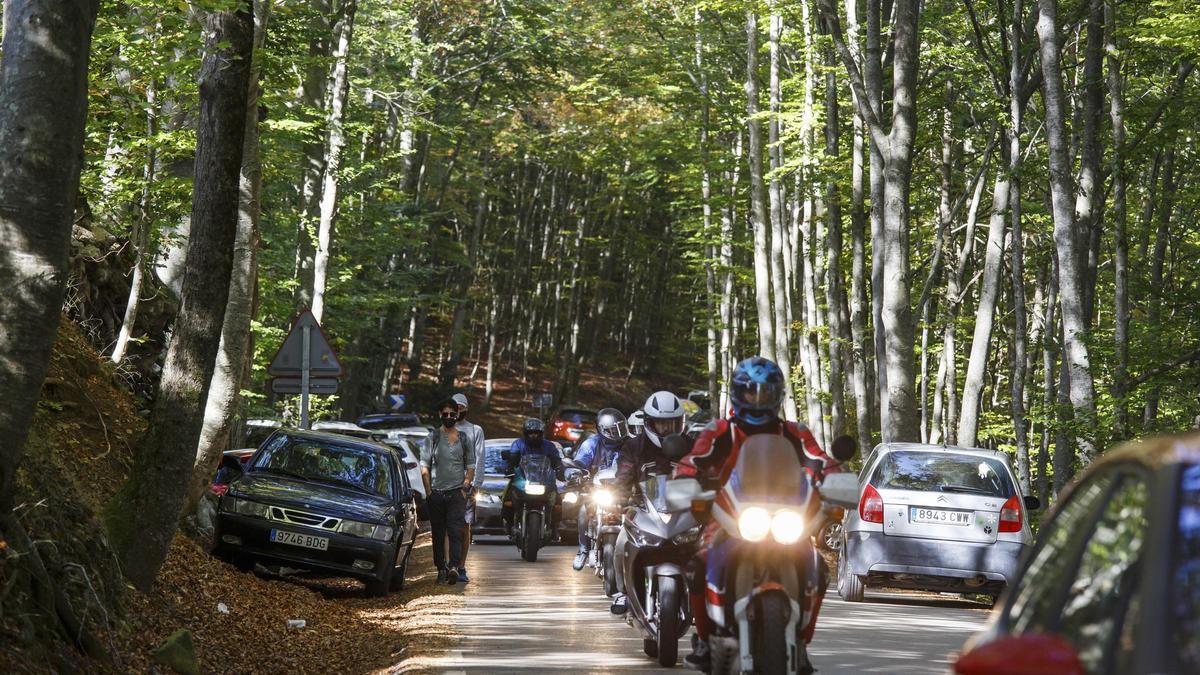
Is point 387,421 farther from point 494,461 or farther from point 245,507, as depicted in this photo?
point 245,507

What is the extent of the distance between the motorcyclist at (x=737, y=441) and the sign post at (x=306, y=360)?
42.7ft

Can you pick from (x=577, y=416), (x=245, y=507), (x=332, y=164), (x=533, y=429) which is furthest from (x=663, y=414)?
(x=577, y=416)

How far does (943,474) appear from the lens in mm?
16859

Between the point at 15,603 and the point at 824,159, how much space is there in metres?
23.3

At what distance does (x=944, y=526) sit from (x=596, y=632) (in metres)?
4.86

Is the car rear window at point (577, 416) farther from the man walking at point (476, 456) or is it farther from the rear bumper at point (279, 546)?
the rear bumper at point (279, 546)

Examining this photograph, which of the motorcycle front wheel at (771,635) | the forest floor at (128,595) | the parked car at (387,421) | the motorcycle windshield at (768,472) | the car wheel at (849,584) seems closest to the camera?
the motorcycle front wheel at (771,635)

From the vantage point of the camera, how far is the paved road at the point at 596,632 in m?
11.1

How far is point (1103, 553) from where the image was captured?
12.1 ft

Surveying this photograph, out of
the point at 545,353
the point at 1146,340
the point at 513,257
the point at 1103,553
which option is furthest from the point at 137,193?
the point at 545,353

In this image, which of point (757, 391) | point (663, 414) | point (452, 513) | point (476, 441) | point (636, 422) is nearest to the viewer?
point (757, 391)

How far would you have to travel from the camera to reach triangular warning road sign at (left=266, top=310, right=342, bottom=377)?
21234 millimetres

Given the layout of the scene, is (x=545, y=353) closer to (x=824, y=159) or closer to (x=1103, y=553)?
(x=824, y=159)

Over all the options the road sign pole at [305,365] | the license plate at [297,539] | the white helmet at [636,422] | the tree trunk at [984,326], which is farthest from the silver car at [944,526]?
the tree trunk at [984,326]
